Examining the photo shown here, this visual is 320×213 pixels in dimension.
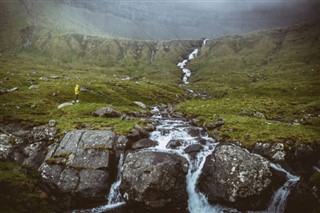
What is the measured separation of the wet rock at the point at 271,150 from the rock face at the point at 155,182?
9212mm

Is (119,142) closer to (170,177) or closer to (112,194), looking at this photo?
(112,194)

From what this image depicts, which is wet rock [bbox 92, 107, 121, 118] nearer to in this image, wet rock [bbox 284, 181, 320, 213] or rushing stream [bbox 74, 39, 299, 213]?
rushing stream [bbox 74, 39, 299, 213]

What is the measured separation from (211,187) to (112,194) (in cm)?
1054

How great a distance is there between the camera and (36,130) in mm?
36156

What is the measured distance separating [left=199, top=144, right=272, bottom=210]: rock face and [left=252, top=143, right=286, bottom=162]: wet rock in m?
2.46

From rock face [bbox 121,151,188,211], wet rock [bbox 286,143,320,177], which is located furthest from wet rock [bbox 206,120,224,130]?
rock face [bbox 121,151,188,211]

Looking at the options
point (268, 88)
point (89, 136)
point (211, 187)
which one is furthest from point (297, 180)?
point (268, 88)

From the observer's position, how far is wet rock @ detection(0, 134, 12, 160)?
30.9 meters

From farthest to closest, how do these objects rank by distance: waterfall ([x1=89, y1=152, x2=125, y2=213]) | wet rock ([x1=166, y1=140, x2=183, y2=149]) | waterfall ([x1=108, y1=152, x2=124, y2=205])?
wet rock ([x1=166, y1=140, x2=183, y2=149]) < waterfall ([x1=108, y1=152, x2=124, y2=205]) < waterfall ([x1=89, y1=152, x2=125, y2=213])

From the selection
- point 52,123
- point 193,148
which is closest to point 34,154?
point 52,123

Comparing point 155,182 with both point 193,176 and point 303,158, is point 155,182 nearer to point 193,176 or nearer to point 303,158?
point 193,176

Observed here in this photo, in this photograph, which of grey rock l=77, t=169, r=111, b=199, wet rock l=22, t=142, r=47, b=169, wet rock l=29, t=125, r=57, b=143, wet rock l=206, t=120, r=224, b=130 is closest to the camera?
grey rock l=77, t=169, r=111, b=199

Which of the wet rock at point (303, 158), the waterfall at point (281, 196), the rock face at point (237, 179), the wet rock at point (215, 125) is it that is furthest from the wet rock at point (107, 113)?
the waterfall at point (281, 196)

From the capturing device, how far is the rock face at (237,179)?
26.3m
